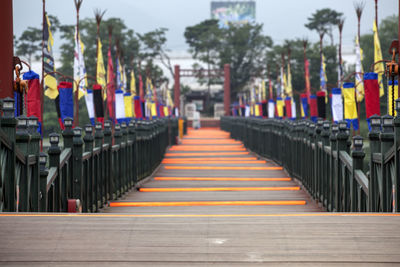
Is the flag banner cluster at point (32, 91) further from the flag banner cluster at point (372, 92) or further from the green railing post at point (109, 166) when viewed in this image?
the flag banner cluster at point (372, 92)

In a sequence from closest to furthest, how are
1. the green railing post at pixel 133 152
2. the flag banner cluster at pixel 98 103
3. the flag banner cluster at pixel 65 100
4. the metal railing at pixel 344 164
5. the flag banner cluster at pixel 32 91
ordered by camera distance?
1. the metal railing at pixel 344 164
2. the flag banner cluster at pixel 32 91
3. the green railing post at pixel 133 152
4. the flag banner cluster at pixel 65 100
5. the flag banner cluster at pixel 98 103

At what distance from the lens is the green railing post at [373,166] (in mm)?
5586

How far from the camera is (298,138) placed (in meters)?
12.5

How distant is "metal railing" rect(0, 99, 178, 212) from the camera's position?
460 cm

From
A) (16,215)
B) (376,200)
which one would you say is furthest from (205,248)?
(376,200)

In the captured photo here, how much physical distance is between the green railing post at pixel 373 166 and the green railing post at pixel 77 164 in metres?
3.19

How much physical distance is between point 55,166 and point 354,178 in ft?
9.98

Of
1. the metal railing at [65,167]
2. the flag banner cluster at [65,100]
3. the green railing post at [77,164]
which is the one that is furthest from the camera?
the flag banner cluster at [65,100]

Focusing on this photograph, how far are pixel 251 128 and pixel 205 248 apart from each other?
19621 mm

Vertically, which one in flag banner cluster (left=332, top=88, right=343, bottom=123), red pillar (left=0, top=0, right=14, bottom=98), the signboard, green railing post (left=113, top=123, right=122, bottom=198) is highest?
the signboard

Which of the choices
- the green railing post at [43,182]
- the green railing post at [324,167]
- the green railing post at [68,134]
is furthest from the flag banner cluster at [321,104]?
the green railing post at [43,182]

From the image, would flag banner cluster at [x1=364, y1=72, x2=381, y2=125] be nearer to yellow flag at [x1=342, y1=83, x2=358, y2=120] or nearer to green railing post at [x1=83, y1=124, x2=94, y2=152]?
yellow flag at [x1=342, y1=83, x2=358, y2=120]

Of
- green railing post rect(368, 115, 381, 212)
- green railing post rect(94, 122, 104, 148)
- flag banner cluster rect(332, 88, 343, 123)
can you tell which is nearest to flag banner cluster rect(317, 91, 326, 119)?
flag banner cluster rect(332, 88, 343, 123)

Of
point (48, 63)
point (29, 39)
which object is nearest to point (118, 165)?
point (48, 63)
